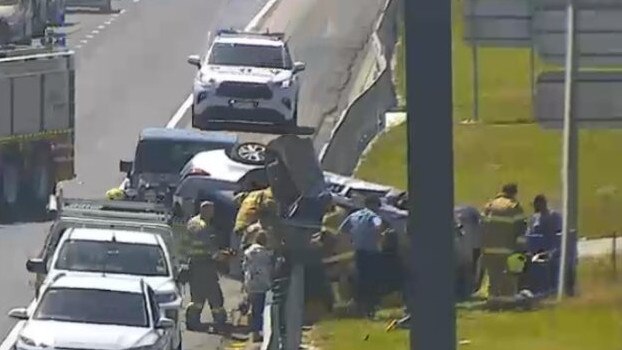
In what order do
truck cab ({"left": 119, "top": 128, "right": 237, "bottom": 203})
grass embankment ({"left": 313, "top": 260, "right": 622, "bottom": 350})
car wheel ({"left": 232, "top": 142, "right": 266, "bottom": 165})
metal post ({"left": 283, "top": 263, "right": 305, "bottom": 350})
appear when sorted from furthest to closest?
1. truck cab ({"left": 119, "top": 128, "right": 237, "bottom": 203})
2. car wheel ({"left": 232, "top": 142, "right": 266, "bottom": 165})
3. grass embankment ({"left": 313, "top": 260, "right": 622, "bottom": 350})
4. metal post ({"left": 283, "top": 263, "right": 305, "bottom": 350})

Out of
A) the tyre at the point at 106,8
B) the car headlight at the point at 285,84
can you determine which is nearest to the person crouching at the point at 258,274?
the car headlight at the point at 285,84

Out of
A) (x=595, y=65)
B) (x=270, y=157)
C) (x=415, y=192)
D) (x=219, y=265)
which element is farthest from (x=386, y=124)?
(x=415, y=192)

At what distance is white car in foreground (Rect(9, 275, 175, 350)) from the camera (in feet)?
55.7

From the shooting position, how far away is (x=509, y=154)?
83.8 ft

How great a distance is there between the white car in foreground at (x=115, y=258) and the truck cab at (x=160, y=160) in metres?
5.73

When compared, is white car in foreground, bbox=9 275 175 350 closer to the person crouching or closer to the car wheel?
the person crouching

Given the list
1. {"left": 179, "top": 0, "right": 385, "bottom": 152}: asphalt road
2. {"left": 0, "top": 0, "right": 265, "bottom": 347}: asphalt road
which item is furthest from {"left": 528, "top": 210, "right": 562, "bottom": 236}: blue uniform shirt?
{"left": 179, "top": 0, "right": 385, "bottom": 152}: asphalt road

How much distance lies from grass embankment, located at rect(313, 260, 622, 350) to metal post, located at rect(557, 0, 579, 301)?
17.9 inches

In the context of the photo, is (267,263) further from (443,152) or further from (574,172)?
(443,152)

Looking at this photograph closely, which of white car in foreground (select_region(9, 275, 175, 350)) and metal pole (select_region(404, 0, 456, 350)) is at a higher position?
metal pole (select_region(404, 0, 456, 350))

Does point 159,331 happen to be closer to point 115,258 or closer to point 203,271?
point 203,271

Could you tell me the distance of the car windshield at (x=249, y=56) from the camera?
35406 mm

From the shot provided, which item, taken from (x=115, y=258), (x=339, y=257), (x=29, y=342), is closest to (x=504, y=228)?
(x=339, y=257)

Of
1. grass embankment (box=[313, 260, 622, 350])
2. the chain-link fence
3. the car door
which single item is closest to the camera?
grass embankment (box=[313, 260, 622, 350])
